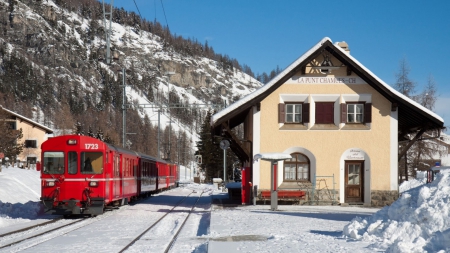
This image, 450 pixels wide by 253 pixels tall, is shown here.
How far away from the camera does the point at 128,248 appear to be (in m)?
11.9

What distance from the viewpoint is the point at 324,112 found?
24.9 meters

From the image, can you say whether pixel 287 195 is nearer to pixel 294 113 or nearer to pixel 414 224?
pixel 294 113

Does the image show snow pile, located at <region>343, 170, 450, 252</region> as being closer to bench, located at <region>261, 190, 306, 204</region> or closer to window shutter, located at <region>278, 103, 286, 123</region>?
bench, located at <region>261, 190, 306, 204</region>

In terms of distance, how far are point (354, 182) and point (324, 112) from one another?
334cm

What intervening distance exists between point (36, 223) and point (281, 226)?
7.33m

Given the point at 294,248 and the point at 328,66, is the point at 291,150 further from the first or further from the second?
the point at 294,248

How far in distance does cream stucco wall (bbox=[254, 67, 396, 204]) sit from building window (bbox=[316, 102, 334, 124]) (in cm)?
24

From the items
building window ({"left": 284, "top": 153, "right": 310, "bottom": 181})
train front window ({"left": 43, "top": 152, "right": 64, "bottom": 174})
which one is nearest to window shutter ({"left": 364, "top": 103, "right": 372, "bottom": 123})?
building window ({"left": 284, "top": 153, "right": 310, "bottom": 181})

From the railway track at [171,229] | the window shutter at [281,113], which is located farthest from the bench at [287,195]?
the railway track at [171,229]

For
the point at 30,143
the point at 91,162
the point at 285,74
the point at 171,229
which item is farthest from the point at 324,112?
the point at 30,143

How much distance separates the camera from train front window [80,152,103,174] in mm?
19281

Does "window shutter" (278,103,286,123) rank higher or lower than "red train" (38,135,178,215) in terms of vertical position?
higher

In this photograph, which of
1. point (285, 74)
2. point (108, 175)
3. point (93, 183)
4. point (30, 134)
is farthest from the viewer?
point (30, 134)

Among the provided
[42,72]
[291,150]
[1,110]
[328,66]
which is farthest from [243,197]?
[42,72]
